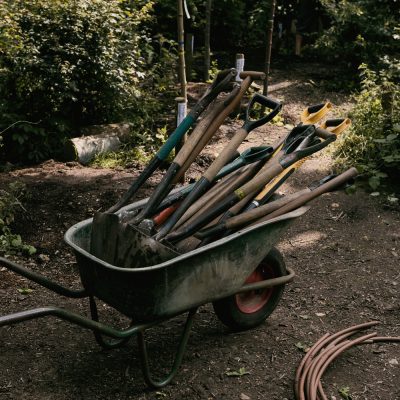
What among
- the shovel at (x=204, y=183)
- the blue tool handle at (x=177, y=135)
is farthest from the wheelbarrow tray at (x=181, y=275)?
the blue tool handle at (x=177, y=135)

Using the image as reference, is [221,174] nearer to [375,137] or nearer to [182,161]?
[182,161]

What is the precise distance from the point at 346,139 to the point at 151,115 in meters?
2.24

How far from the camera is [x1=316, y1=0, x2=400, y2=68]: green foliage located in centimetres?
848

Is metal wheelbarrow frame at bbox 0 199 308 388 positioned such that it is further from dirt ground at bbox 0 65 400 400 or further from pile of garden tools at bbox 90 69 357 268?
dirt ground at bbox 0 65 400 400

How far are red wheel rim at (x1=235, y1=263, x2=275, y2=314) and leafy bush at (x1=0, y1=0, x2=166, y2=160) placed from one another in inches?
123

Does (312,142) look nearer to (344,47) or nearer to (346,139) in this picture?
(346,139)

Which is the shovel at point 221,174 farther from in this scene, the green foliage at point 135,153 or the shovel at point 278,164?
the green foliage at point 135,153

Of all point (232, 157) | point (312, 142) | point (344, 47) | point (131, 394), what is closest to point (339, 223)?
point (312, 142)

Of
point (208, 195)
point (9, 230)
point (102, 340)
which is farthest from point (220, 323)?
point (9, 230)

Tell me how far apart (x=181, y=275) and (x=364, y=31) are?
6.63 m

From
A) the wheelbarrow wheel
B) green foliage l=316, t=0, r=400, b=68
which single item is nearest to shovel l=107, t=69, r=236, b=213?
the wheelbarrow wheel

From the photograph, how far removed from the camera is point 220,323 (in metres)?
3.81

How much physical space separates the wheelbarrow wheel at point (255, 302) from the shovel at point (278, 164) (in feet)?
1.53

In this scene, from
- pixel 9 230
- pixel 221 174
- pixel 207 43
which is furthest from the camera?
pixel 207 43
